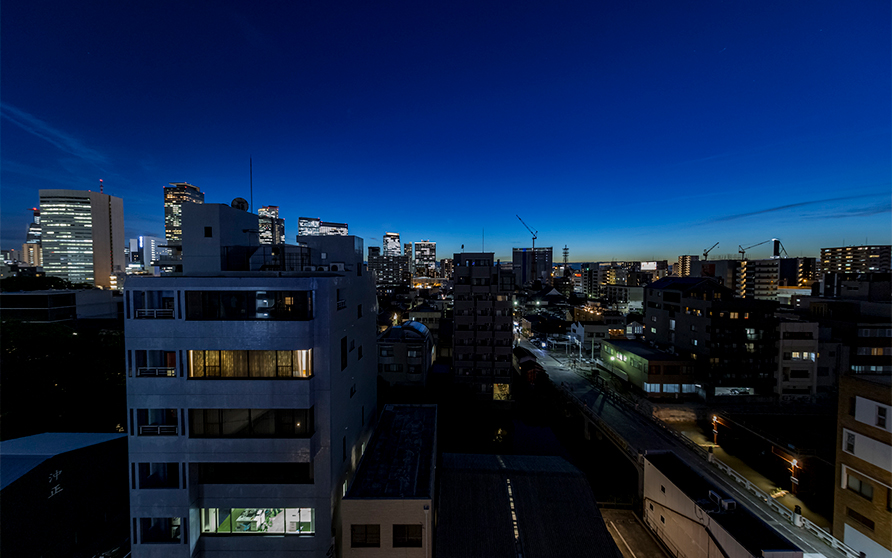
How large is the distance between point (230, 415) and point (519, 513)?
14.0m

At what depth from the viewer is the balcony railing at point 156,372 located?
13445 mm

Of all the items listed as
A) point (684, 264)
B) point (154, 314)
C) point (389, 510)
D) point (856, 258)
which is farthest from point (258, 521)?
point (684, 264)

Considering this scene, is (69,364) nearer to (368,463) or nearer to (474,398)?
(368,463)

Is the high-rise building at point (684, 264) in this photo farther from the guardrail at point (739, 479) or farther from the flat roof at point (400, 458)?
the flat roof at point (400, 458)

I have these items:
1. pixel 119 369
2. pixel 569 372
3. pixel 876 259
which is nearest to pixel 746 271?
pixel 876 259

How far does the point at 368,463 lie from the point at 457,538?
5762 millimetres

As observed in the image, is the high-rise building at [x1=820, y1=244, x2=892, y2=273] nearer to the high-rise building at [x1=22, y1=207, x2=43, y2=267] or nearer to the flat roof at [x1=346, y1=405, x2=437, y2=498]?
the flat roof at [x1=346, y1=405, x2=437, y2=498]

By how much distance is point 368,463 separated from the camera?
17047 millimetres

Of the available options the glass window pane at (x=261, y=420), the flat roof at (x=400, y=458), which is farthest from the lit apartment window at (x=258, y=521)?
the glass window pane at (x=261, y=420)

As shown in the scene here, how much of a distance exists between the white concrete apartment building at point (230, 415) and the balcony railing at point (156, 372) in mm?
42

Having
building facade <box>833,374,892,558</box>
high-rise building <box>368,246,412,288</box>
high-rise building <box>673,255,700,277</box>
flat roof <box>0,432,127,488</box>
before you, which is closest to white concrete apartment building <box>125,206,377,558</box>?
flat roof <box>0,432,127,488</box>

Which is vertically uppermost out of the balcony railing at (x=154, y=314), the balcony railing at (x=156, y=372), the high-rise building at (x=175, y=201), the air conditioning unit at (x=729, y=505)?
the high-rise building at (x=175, y=201)

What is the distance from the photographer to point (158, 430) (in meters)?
13.6

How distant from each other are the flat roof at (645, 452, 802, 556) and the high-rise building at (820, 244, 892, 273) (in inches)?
6906
